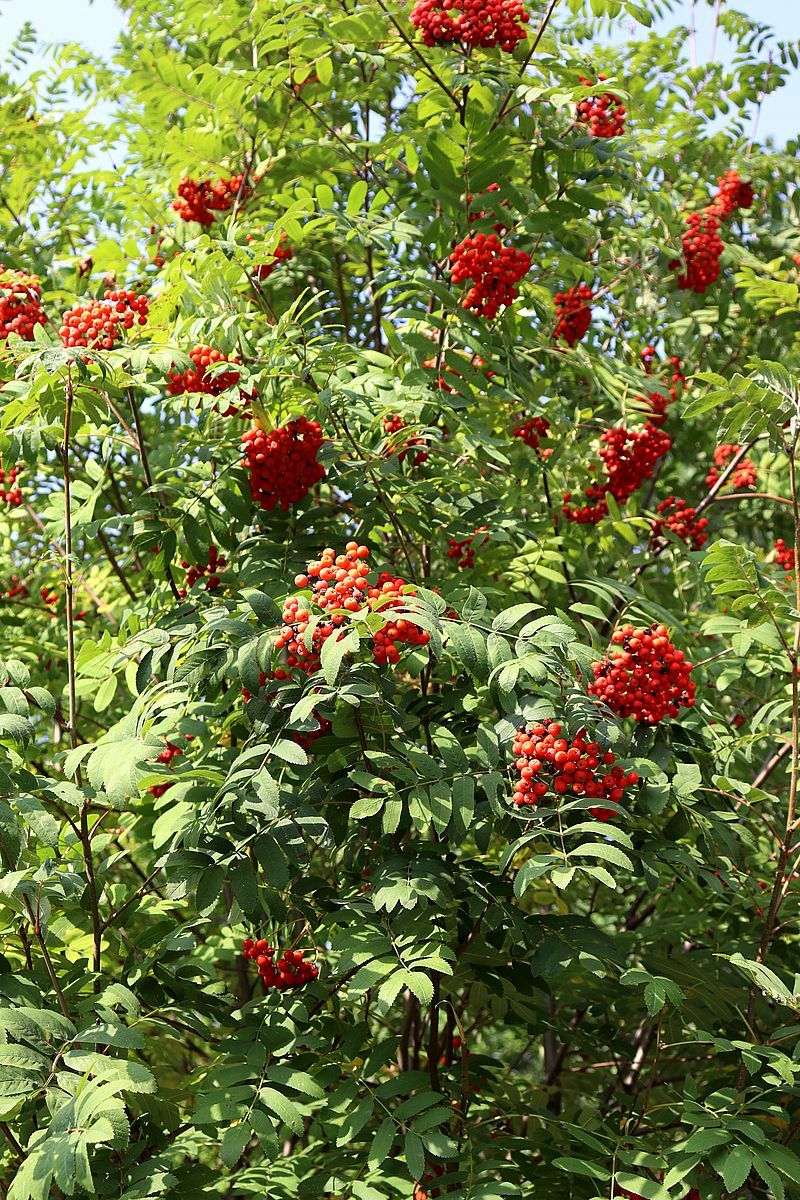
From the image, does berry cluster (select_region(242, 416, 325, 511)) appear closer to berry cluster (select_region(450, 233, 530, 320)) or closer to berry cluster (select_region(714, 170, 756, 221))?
berry cluster (select_region(450, 233, 530, 320))

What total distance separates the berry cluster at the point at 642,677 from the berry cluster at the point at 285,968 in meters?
1.20

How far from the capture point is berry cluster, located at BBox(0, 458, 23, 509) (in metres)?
4.59

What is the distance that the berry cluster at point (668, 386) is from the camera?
5066mm

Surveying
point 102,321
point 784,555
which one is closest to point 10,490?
point 102,321

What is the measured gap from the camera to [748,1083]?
3293mm

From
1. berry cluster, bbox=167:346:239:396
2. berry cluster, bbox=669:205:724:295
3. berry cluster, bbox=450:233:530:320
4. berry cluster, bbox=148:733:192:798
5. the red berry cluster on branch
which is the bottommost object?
berry cluster, bbox=148:733:192:798

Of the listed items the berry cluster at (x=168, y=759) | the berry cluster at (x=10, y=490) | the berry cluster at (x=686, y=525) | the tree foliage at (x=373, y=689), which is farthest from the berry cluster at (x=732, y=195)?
Answer: the berry cluster at (x=168, y=759)

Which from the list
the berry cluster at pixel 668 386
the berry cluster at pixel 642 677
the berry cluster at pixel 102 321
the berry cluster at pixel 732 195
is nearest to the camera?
the berry cluster at pixel 642 677

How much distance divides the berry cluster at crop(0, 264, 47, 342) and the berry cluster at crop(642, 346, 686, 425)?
264cm

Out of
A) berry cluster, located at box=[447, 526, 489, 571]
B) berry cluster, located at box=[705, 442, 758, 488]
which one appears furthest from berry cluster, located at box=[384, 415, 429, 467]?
berry cluster, located at box=[705, 442, 758, 488]

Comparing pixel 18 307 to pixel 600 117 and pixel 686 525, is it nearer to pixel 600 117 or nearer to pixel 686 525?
pixel 600 117

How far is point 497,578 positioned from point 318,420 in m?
1.28

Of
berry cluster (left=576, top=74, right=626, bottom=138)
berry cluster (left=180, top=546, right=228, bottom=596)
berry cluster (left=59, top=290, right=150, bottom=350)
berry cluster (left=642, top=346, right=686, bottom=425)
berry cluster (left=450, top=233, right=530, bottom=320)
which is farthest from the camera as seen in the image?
berry cluster (left=642, top=346, right=686, bottom=425)

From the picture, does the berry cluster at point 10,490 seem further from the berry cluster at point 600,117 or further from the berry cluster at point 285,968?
the berry cluster at point 600,117
